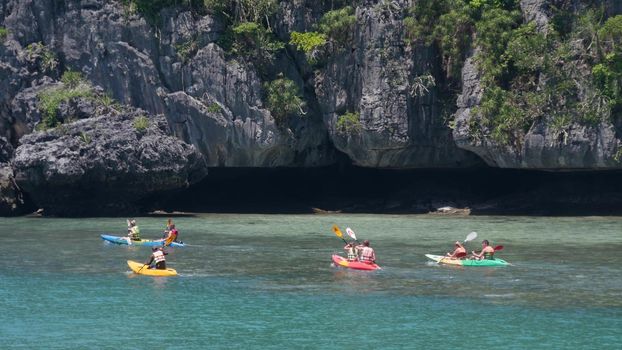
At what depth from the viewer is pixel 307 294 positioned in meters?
27.8

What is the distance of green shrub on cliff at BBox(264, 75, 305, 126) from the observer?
51.2m

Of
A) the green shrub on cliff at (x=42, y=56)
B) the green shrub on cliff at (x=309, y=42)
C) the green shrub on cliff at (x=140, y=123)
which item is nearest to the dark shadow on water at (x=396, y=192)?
the green shrub on cliff at (x=140, y=123)

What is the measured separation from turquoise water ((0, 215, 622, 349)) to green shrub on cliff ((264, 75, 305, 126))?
32.1 feet

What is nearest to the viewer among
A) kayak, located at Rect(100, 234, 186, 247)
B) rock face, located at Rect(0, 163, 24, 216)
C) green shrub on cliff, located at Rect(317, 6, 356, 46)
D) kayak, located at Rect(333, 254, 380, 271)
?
kayak, located at Rect(333, 254, 380, 271)

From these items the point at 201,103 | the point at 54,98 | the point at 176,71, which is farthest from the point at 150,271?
the point at 54,98

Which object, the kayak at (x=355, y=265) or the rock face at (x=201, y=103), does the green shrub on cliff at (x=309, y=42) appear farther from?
the kayak at (x=355, y=265)

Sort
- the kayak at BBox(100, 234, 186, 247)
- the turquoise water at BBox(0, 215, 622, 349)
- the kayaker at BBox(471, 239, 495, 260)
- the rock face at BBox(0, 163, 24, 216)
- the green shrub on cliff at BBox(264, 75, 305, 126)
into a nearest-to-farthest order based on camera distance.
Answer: the turquoise water at BBox(0, 215, 622, 349) < the kayaker at BBox(471, 239, 495, 260) < the kayak at BBox(100, 234, 186, 247) < the green shrub on cliff at BBox(264, 75, 305, 126) < the rock face at BBox(0, 163, 24, 216)

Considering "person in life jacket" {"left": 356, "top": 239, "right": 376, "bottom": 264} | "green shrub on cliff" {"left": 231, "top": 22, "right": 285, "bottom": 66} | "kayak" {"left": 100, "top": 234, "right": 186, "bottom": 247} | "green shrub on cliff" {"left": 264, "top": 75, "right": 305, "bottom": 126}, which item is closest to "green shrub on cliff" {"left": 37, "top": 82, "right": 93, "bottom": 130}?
"green shrub on cliff" {"left": 231, "top": 22, "right": 285, "bottom": 66}

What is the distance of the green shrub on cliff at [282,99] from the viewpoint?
51250 mm

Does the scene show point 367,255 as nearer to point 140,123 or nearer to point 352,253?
point 352,253

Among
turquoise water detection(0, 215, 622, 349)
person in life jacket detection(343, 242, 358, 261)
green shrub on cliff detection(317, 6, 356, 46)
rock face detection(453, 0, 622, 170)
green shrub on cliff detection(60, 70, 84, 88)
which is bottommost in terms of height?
turquoise water detection(0, 215, 622, 349)

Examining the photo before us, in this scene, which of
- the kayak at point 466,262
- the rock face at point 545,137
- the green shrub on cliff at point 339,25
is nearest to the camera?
the kayak at point 466,262

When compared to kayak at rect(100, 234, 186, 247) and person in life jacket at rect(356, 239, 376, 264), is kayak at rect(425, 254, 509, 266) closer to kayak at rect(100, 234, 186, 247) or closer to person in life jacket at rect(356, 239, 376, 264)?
person in life jacket at rect(356, 239, 376, 264)

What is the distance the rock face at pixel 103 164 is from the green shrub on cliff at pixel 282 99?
4.16 metres
